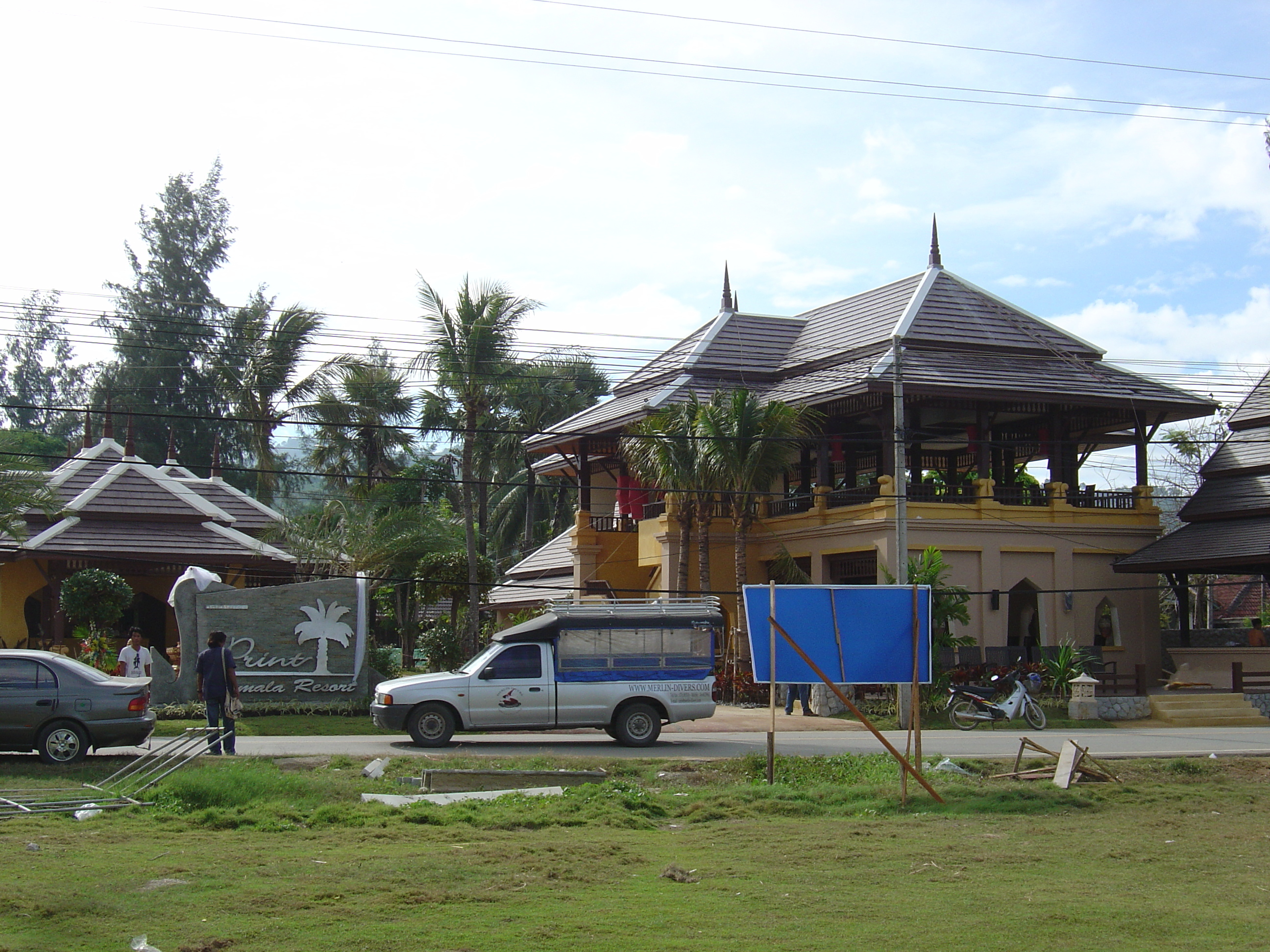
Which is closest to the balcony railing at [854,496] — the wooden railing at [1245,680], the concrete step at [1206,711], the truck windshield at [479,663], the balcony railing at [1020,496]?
the balcony railing at [1020,496]

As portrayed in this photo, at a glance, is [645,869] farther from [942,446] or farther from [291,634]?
[942,446]

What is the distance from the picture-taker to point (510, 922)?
24.7 feet

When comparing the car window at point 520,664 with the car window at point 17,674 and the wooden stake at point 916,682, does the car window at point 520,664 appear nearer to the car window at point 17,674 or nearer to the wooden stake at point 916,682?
the car window at point 17,674

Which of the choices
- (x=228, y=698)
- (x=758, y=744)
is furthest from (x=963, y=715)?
(x=228, y=698)

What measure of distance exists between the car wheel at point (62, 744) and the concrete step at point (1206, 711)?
21.9 m

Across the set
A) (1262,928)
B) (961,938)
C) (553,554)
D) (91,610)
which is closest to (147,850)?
(961,938)

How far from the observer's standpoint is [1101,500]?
33719mm

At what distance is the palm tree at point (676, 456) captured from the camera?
2977 cm

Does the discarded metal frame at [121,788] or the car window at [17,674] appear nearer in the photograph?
the discarded metal frame at [121,788]

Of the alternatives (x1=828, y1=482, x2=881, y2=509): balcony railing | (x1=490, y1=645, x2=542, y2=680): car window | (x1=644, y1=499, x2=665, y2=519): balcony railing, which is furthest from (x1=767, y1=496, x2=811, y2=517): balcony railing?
(x1=490, y1=645, x2=542, y2=680): car window

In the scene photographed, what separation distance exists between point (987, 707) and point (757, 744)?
25.1 feet

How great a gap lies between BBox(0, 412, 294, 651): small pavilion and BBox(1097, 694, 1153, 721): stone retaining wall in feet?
71.9

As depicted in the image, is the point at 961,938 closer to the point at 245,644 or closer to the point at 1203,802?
the point at 1203,802

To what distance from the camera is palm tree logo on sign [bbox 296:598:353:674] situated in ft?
85.3
